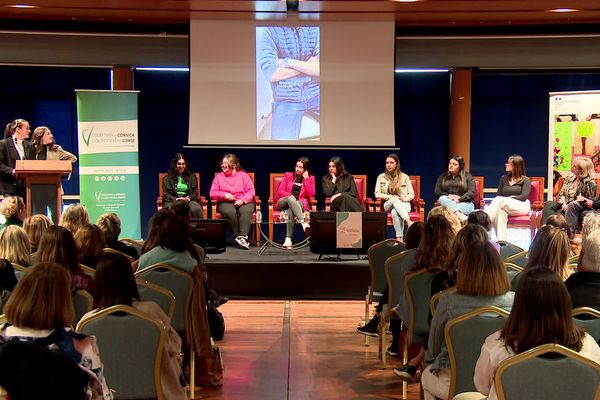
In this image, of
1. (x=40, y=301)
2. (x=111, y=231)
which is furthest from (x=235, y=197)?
(x=40, y=301)

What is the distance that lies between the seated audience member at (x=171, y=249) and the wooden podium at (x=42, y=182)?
3.08m

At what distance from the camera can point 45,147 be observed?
24.8 feet

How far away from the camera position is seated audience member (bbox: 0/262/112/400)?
7.53 ft

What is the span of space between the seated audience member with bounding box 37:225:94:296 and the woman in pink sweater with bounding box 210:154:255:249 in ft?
15.0

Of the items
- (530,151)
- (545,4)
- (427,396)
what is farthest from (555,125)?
(427,396)

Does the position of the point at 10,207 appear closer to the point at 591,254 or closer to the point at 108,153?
the point at 108,153

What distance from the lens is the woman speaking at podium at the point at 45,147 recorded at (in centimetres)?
744

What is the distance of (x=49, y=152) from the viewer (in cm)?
754

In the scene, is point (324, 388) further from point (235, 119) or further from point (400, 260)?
point (235, 119)

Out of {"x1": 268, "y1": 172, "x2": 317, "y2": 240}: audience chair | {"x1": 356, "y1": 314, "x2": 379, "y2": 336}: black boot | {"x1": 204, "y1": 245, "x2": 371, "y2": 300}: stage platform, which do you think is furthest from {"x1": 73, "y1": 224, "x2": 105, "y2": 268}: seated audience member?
{"x1": 268, "y1": 172, "x2": 317, "y2": 240}: audience chair

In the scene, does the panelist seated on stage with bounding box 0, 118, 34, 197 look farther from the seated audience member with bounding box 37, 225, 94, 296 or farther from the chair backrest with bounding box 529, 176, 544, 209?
the chair backrest with bounding box 529, 176, 544, 209

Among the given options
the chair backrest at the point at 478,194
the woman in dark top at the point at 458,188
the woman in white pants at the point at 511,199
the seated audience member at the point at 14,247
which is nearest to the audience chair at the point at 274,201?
the woman in dark top at the point at 458,188

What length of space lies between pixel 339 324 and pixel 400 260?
5.04ft

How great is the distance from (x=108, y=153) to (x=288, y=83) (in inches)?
95.1
